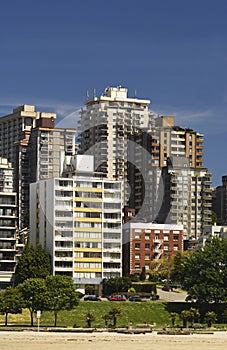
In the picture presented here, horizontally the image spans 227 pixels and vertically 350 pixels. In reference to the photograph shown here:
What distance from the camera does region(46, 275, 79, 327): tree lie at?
70.2 meters

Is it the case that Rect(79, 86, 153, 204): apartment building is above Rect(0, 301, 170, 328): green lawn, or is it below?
above

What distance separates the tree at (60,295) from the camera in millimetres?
70188

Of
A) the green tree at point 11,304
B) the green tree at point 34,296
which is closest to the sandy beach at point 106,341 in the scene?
the green tree at point 11,304

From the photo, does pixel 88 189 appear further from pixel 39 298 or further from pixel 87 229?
pixel 39 298

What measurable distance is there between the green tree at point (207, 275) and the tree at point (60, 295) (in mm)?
13521

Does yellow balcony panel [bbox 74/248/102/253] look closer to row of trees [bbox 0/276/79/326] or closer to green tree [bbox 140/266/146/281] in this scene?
green tree [bbox 140/266/146/281]

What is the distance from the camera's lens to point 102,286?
96188 millimetres

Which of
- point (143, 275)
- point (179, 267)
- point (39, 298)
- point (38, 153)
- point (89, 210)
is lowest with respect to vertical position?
point (143, 275)

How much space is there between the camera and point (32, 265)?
9212 centimetres

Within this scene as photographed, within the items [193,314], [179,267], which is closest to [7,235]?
[179,267]

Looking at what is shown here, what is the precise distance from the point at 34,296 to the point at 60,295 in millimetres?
2090

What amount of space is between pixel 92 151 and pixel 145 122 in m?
14.9

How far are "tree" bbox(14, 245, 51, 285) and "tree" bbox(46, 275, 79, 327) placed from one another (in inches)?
722

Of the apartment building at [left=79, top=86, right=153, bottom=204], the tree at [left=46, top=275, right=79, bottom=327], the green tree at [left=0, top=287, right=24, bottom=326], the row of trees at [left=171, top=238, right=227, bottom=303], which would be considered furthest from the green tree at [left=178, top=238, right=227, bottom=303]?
the apartment building at [left=79, top=86, right=153, bottom=204]
